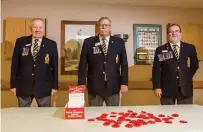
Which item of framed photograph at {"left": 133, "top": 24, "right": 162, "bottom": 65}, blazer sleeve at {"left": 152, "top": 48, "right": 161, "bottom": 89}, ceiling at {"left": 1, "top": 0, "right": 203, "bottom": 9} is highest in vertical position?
ceiling at {"left": 1, "top": 0, "right": 203, "bottom": 9}

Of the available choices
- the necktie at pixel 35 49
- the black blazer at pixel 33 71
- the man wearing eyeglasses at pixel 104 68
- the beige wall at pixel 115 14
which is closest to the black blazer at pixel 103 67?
the man wearing eyeglasses at pixel 104 68

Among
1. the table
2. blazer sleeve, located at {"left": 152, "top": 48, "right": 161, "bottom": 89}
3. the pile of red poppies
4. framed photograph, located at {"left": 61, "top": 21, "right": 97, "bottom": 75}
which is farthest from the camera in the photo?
framed photograph, located at {"left": 61, "top": 21, "right": 97, "bottom": 75}

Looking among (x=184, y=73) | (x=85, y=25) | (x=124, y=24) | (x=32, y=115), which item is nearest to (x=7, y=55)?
(x=85, y=25)

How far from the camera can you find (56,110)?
1721mm

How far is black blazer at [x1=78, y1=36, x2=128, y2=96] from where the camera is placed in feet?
7.33

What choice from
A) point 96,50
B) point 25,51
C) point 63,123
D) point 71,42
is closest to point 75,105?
point 63,123

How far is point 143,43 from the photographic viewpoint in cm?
361

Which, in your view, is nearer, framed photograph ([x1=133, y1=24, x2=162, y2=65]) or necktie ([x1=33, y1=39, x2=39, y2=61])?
necktie ([x1=33, y1=39, x2=39, y2=61])

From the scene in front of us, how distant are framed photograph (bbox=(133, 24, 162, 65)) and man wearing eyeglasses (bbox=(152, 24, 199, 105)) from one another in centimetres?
120

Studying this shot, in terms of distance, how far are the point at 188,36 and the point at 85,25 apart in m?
1.64

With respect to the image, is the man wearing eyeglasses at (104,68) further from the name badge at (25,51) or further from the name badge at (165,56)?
the name badge at (25,51)

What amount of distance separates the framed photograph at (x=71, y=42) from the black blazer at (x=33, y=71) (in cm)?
116

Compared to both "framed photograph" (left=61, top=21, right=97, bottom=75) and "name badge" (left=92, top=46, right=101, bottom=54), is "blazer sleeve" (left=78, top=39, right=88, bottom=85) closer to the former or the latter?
"name badge" (left=92, top=46, right=101, bottom=54)

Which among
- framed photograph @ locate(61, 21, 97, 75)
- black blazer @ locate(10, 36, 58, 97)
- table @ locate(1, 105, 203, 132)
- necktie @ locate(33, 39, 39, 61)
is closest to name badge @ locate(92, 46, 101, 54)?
black blazer @ locate(10, 36, 58, 97)
